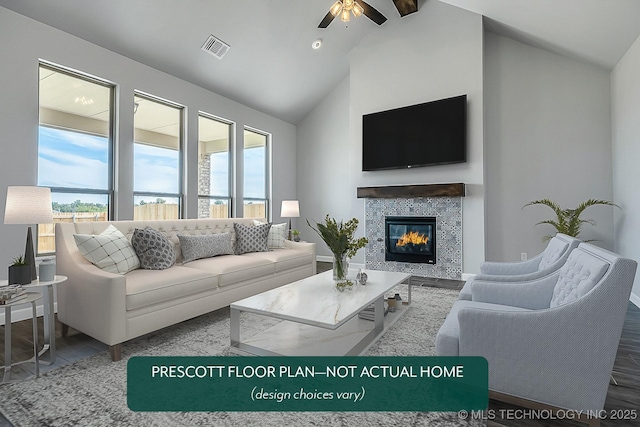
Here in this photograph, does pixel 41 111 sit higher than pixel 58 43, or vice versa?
pixel 58 43

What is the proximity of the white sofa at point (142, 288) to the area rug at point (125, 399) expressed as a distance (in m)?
0.17

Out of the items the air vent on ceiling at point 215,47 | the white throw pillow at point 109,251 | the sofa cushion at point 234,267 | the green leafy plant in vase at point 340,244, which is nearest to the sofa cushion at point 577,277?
the green leafy plant in vase at point 340,244

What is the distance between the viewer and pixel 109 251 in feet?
8.84

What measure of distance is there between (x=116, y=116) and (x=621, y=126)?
6030 millimetres

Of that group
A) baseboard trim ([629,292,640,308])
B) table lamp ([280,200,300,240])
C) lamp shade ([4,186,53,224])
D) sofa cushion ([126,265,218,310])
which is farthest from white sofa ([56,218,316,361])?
baseboard trim ([629,292,640,308])

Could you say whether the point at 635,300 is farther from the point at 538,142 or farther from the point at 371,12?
the point at 371,12

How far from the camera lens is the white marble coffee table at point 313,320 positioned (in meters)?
2.14

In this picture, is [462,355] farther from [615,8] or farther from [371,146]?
[371,146]

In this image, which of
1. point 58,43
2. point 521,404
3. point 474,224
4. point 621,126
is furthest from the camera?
point 474,224

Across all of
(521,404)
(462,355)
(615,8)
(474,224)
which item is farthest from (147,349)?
(615,8)

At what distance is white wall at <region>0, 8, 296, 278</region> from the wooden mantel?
2755 millimetres

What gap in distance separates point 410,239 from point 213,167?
3.43 meters

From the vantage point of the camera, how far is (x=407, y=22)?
5.32m

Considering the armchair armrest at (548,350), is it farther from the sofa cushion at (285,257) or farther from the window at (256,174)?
the window at (256,174)
